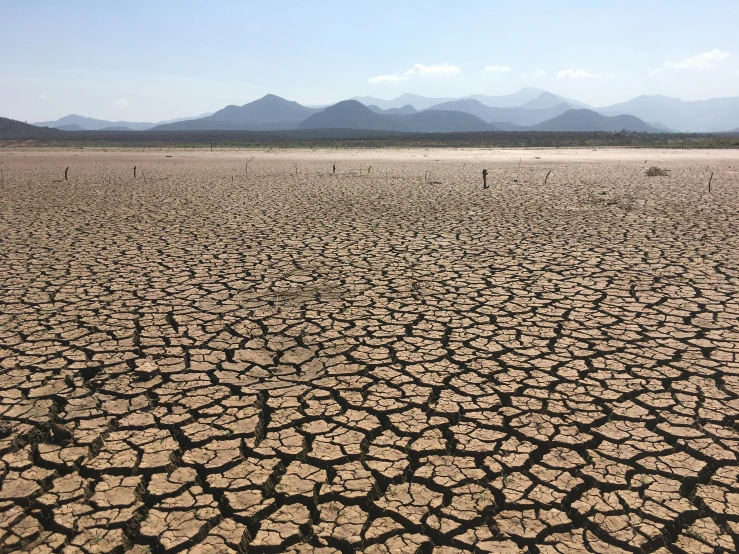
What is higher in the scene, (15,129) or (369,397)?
(15,129)

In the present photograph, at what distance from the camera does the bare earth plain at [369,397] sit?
2.21 metres

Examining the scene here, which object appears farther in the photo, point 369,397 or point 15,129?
point 15,129

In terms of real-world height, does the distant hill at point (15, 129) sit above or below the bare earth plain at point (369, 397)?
above

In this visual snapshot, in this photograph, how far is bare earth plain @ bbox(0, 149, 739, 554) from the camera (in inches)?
86.8

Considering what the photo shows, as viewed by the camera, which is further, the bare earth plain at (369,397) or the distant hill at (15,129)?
the distant hill at (15,129)

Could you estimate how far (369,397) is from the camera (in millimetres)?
3262

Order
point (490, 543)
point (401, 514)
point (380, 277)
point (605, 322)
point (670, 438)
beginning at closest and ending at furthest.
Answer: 1. point (490, 543)
2. point (401, 514)
3. point (670, 438)
4. point (605, 322)
5. point (380, 277)

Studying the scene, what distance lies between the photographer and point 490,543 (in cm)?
209

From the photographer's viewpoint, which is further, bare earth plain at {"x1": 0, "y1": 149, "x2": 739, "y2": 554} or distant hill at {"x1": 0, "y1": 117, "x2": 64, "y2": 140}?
distant hill at {"x1": 0, "y1": 117, "x2": 64, "y2": 140}

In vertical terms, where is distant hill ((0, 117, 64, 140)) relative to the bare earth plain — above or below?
above

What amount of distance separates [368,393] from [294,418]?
519 mm

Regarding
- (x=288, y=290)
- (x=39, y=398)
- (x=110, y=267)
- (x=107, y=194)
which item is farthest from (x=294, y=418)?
(x=107, y=194)

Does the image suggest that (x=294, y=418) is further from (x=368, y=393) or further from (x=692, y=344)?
(x=692, y=344)

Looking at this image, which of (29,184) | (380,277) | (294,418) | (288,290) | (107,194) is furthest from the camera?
(29,184)
